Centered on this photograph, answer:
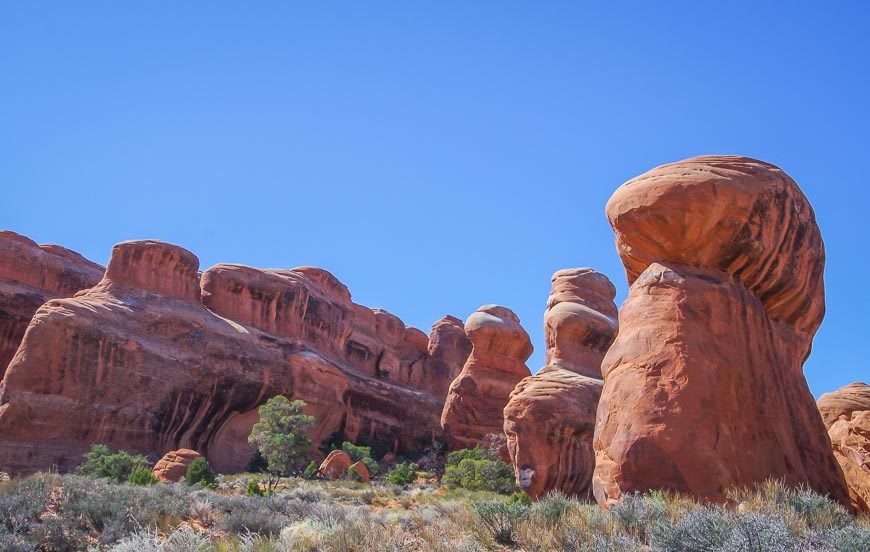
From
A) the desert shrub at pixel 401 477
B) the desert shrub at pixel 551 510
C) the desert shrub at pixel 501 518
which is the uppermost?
the desert shrub at pixel 551 510

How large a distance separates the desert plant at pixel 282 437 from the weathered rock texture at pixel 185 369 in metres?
6.07

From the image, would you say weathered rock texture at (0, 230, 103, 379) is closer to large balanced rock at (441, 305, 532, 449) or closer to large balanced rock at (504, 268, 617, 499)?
large balanced rock at (441, 305, 532, 449)

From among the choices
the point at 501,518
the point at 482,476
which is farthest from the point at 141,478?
the point at 501,518

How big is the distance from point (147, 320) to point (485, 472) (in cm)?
1966

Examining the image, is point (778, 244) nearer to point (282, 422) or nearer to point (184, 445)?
point (282, 422)

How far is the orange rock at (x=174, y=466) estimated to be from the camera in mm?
28453

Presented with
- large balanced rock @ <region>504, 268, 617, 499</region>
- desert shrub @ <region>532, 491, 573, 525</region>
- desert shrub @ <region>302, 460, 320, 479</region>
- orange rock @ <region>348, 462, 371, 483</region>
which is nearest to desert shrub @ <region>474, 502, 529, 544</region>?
desert shrub @ <region>532, 491, 573, 525</region>

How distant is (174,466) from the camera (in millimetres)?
28859

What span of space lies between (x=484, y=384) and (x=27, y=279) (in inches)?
1251

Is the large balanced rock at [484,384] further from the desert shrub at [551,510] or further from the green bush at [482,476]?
the desert shrub at [551,510]

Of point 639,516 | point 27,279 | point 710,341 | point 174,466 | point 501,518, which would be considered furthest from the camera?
point 27,279

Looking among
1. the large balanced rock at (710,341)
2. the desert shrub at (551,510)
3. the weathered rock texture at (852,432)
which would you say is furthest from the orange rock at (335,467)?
the desert shrub at (551,510)

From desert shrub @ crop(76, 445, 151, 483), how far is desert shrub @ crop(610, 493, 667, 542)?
2344cm

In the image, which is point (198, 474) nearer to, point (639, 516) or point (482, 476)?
point (482, 476)
